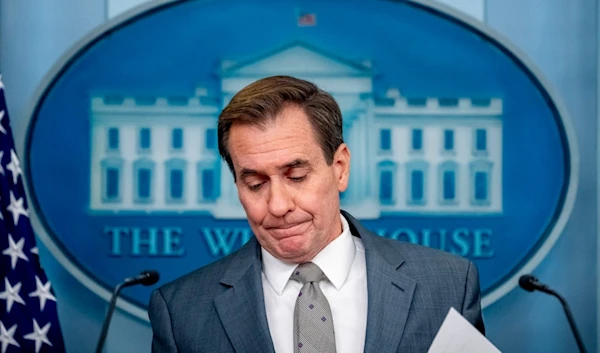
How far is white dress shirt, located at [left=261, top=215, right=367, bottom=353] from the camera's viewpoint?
1.64 metres

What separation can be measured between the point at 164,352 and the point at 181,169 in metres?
1.03

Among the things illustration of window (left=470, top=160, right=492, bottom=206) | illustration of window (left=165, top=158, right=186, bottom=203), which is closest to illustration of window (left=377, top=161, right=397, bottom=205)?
illustration of window (left=470, top=160, right=492, bottom=206)

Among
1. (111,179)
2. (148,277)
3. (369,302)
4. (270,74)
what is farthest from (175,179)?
(369,302)

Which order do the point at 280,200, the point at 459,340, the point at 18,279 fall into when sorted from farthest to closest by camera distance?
the point at 18,279 → the point at 280,200 → the point at 459,340

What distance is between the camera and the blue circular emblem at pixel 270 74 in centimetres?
259

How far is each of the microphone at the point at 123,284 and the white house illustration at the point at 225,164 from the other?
229 mm

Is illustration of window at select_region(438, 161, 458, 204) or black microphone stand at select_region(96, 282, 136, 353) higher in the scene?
illustration of window at select_region(438, 161, 458, 204)

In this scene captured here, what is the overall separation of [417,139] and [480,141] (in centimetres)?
22

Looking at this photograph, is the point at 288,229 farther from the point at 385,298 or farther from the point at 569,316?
the point at 569,316

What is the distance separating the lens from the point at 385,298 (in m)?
1.65

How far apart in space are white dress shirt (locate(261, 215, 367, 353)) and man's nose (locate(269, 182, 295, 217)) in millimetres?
190

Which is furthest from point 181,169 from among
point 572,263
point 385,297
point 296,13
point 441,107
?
point 572,263

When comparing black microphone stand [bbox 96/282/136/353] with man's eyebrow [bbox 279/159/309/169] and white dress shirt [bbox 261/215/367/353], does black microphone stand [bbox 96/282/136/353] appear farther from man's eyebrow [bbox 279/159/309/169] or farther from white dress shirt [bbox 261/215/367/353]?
man's eyebrow [bbox 279/159/309/169]

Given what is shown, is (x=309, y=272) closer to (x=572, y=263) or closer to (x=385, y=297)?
(x=385, y=297)
